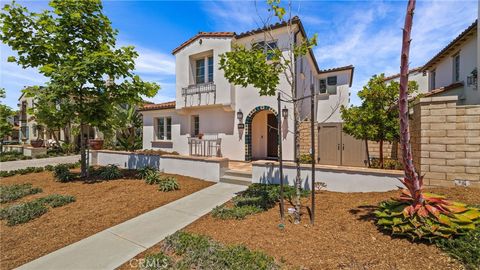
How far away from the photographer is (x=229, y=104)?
11.4 meters

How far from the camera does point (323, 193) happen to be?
624 centimetres

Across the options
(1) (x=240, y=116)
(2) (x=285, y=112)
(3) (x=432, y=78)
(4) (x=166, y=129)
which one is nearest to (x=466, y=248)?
(2) (x=285, y=112)

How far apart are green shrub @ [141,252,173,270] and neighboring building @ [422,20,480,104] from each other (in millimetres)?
12461

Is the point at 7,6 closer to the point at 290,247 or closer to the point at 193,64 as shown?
the point at 193,64

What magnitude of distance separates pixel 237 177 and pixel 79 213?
5.03 metres

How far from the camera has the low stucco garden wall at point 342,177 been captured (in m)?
5.73

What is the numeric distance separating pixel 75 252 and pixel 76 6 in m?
8.65

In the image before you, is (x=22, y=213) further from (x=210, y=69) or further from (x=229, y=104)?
(x=210, y=69)

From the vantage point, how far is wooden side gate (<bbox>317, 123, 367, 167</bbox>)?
1050 centimetres

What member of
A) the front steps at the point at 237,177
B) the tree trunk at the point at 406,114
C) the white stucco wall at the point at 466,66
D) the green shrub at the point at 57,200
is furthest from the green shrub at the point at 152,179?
the white stucco wall at the point at 466,66

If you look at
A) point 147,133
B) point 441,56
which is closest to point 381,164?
point 441,56

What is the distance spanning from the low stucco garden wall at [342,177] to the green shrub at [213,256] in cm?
393

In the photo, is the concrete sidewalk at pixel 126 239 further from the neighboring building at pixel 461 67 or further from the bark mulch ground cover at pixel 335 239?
the neighboring building at pixel 461 67

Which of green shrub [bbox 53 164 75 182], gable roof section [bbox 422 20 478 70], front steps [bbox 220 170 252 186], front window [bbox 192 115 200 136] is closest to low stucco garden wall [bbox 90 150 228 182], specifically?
front steps [bbox 220 170 252 186]
